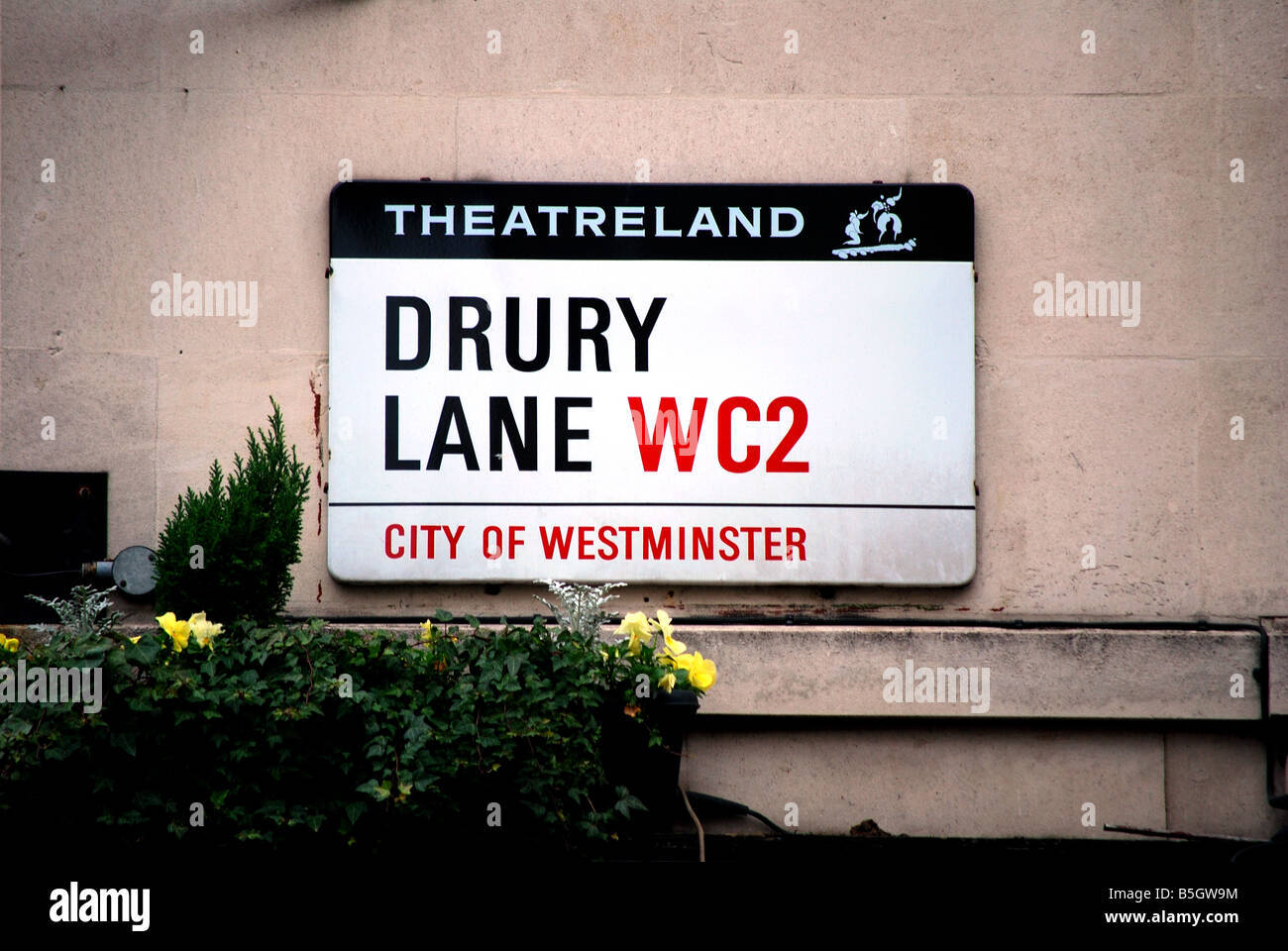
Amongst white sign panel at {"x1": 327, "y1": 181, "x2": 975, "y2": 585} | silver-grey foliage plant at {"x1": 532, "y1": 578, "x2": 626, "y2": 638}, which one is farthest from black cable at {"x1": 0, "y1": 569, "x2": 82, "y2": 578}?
silver-grey foliage plant at {"x1": 532, "y1": 578, "x2": 626, "y2": 638}

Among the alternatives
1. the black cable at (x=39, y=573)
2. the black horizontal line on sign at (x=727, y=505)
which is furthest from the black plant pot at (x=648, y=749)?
the black cable at (x=39, y=573)

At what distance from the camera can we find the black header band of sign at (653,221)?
4680 millimetres

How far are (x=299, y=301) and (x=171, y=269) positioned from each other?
2.02ft

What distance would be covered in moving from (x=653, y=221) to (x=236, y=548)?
2.34 metres

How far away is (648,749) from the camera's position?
363cm

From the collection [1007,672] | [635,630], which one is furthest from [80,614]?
[1007,672]

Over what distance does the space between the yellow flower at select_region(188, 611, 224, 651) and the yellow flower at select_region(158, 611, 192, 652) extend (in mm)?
19

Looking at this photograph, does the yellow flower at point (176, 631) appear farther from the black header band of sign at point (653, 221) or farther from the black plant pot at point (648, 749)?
the black header band of sign at point (653, 221)

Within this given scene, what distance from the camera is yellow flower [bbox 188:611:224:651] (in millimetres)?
3268

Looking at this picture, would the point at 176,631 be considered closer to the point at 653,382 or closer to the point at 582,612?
the point at 582,612

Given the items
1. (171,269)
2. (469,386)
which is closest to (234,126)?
(171,269)

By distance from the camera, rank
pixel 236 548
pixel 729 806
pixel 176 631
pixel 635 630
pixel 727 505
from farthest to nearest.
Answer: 1. pixel 727 505
2. pixel 729 806
3. pixel 635 630
4. pixel 236 548
5. pixel 176 631

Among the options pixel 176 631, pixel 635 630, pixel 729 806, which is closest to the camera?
pixel 176 631
